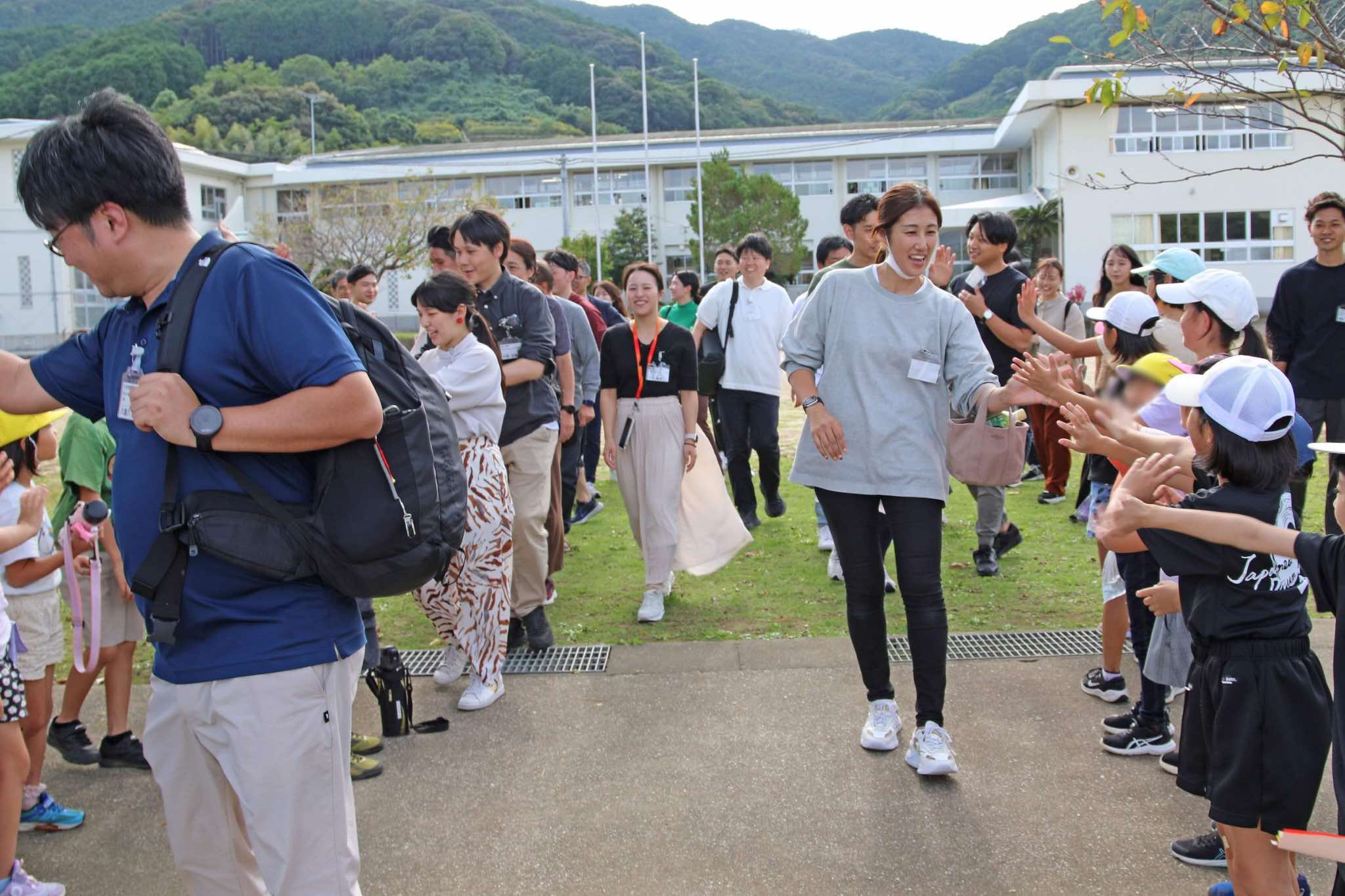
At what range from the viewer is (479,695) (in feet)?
16.0

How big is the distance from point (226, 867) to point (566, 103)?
438ft

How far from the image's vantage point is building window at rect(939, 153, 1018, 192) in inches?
2146

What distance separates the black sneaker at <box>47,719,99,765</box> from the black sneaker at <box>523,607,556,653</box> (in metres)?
2.05

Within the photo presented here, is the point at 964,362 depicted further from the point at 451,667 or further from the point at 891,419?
the point at 451,667

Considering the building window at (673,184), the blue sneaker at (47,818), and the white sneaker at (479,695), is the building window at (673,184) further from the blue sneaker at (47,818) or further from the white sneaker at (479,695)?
the blue sneaker at (47,818)

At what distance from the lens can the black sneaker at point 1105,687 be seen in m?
4.63

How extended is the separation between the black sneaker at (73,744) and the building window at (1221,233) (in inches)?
1631

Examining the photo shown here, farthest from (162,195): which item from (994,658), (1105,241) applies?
(1105,241)

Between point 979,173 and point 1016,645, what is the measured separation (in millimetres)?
52984

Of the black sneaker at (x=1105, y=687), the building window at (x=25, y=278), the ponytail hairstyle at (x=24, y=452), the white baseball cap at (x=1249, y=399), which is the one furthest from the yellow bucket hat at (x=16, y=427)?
the building window at (x=25, y=278)

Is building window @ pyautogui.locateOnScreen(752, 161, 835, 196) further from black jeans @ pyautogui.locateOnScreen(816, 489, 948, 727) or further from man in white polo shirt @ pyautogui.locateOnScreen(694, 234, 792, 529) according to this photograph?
black jeans @ pyautogui.locateOnScreen(816, 489, 948, 727)

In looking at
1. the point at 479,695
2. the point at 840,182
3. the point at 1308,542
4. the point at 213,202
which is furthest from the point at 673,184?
the point at 1308,542

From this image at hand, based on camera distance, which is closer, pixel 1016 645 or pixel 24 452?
pixel 24 452

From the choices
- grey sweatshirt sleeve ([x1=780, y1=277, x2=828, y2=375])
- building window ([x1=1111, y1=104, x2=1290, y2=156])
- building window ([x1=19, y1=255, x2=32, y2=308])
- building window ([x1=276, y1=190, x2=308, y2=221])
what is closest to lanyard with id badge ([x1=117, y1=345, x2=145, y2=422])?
grey sweatshirt sleeve ([x1=780, y1=277, x2=828, y2=375])
